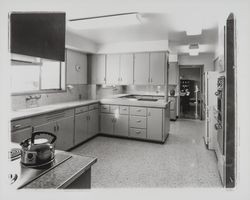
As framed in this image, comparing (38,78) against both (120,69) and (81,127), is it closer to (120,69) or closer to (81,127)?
(81,127)

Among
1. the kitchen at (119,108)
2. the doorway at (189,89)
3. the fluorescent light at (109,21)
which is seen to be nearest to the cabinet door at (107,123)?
the kitchen at (119,108)

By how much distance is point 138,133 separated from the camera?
4.20m

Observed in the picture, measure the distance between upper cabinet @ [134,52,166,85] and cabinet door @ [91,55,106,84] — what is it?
876 mm

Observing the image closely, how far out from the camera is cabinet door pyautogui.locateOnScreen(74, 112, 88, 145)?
368 centimetres

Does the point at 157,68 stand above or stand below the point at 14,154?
above

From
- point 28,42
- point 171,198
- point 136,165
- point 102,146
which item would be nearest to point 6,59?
point 28,42

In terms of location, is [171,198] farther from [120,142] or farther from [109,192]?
[120,142]

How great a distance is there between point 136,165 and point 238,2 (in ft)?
8.15

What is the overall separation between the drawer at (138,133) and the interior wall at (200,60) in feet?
13.4

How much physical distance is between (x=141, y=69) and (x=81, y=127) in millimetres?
1941

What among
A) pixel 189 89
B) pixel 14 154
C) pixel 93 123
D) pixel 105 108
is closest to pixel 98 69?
pixel 105 108

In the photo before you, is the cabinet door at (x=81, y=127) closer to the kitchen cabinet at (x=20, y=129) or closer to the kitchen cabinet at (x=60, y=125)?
the kitchen cabinet at (x=60, y=125)

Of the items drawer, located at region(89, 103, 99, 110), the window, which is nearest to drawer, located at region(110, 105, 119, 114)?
drawer, located at region(89, 103, 99, 110)

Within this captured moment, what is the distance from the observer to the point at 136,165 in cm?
290
